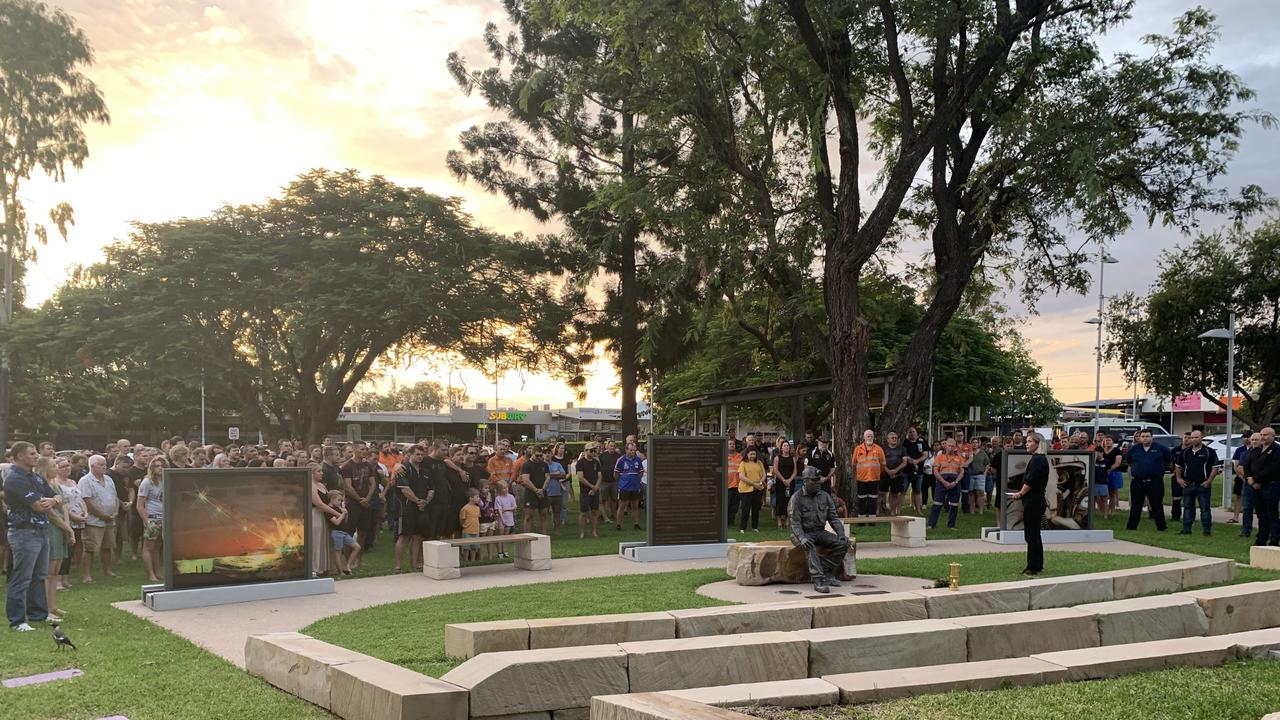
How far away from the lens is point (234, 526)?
→ 1149 cm

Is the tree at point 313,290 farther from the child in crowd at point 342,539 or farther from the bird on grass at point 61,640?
the bird on grass at point 61,640

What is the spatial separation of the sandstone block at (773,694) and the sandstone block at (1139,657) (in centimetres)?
184

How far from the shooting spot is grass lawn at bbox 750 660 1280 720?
582cm

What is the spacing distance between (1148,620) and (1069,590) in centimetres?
182

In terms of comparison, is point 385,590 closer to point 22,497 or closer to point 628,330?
point 22,497

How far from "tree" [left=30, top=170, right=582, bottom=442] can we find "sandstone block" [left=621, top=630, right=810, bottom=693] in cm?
2322

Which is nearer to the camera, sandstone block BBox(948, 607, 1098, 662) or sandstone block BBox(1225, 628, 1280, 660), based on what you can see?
sandstone block BBox(1225, 628, 1280, 660)

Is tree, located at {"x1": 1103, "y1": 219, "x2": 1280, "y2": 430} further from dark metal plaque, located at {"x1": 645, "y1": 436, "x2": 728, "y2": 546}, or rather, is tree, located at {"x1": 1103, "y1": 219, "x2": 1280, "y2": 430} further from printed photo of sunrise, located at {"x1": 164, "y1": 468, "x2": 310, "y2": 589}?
printed photo of sunrise, located at {"x1": 164, "y1": 468, "x2": 310, "y2": 589}

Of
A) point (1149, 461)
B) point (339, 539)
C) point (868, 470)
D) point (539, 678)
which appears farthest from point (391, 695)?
point (1149, 461)

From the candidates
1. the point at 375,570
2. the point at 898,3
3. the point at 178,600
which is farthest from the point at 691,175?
the point at 178,600

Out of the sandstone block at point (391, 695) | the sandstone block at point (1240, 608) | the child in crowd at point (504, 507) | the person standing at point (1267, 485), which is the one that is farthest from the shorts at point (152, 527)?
the person standing at point (1267, 485)

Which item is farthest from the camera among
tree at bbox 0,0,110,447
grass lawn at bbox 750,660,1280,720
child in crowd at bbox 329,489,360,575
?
tree at bbox 0,0,110,447

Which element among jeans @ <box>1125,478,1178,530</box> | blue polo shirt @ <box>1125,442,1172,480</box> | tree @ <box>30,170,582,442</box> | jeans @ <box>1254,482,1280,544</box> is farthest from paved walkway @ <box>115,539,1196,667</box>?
tree @ <box>30,170,582,442</box>

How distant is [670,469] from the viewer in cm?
1507
